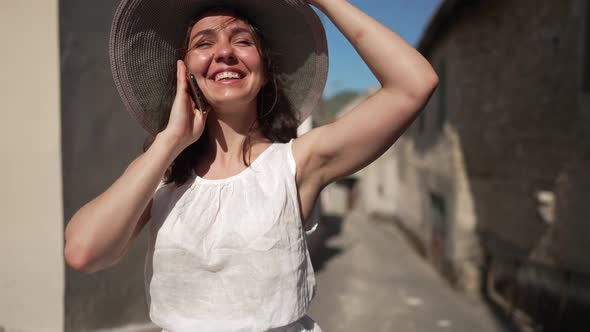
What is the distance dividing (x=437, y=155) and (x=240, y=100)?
8.50 metres

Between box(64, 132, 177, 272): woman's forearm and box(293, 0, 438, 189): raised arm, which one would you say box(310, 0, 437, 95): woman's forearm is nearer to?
box(293, 0, 438, 189): raised arm

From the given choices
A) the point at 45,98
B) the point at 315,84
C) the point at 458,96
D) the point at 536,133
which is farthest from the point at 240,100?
the point at 458,96

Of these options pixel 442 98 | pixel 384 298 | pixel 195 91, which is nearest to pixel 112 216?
pixel 195 91

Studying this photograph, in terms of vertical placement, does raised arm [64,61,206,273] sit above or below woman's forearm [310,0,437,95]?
below

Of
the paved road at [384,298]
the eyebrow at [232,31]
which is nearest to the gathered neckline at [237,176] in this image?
the eyebrow at [232,31]

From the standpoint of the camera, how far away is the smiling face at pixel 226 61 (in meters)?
1.17

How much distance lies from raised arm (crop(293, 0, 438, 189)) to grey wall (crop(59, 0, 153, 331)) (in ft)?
4.05

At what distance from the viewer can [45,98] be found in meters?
1.81

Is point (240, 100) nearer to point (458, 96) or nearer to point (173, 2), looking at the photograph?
point (173, 2)

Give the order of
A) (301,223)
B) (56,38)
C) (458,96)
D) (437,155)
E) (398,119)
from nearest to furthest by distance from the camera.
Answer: (398,119)
(301,223)
(56,38)
(458,96)
(437,155)

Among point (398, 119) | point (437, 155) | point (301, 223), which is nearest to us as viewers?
point (398, 119)

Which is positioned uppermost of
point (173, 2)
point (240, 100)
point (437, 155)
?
point (173, 2)

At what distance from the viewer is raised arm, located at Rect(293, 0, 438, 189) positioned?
1039mm

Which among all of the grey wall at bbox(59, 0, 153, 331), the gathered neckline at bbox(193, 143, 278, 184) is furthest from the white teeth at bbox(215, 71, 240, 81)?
the grey wall at bbox(59, 0, 153, 331)
